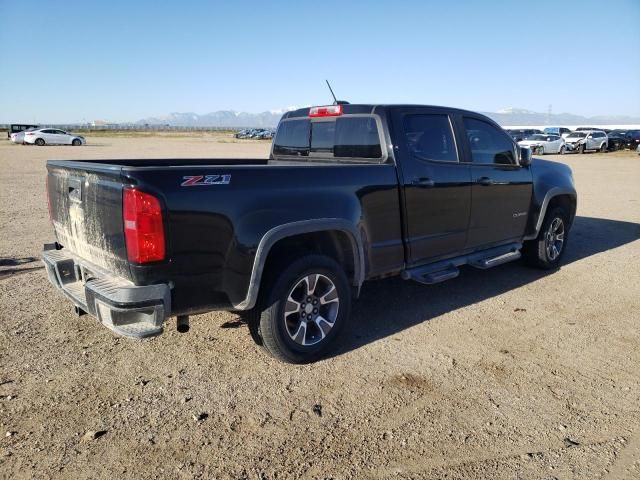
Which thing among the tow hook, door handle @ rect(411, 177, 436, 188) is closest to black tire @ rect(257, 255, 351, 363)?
the tow hook

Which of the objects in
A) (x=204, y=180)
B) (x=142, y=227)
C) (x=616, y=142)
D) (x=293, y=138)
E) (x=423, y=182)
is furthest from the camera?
(x=616, y=142)

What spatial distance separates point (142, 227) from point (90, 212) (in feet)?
2.37

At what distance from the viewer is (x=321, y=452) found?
2.93 m

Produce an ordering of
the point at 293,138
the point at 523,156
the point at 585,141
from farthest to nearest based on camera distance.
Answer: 1. the point at 585,141
2. the point at 523,156
3. the point at 293,138

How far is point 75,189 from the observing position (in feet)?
12.3

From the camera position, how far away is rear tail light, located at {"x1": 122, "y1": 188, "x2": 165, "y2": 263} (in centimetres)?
307

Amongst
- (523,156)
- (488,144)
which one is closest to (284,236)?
(488,144)

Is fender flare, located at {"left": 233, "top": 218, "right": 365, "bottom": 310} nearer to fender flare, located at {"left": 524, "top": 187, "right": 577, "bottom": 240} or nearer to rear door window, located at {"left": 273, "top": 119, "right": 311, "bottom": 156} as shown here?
rear door window, located at {"left": 273, "top": 119, "right": 311, "bottom": 156}

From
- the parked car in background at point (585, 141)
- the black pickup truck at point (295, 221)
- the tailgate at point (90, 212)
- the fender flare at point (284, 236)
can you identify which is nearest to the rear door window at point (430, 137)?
the black pickup truck at point (295, 221)

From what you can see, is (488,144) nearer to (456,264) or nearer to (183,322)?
(456,264)

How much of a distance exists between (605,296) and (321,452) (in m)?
4.19

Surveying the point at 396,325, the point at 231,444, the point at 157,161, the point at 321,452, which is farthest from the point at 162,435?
the point at 157,161

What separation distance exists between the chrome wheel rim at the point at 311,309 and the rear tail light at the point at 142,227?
3.57ft

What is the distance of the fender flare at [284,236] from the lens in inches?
138
